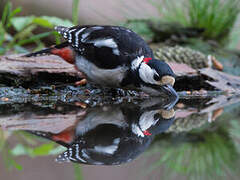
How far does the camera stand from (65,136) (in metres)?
1.84

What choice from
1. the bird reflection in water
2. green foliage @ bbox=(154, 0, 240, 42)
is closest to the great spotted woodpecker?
the bird reflection in water

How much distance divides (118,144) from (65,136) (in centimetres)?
31

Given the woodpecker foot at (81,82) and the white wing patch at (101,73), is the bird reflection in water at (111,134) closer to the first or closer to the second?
the white wing patch at (101,73)

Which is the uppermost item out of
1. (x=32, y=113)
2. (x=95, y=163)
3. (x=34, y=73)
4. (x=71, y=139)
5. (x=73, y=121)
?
(x=95, y=163)

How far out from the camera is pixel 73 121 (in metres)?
2.23

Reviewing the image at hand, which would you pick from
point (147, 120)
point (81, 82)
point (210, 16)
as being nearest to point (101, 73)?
point (81, 82)

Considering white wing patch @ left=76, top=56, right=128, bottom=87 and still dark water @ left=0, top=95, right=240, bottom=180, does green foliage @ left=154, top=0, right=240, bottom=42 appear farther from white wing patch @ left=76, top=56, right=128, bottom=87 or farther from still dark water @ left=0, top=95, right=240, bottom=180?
still dark water @ left=0, top=95, right=240, bottom=180

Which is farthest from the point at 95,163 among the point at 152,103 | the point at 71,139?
the point at 152,103

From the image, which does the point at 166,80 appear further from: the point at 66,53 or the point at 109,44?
the point at 66,53

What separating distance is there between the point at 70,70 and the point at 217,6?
10.2 feet

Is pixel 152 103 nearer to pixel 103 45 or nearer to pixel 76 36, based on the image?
pixel 103 45

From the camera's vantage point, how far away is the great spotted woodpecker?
3.29 metres

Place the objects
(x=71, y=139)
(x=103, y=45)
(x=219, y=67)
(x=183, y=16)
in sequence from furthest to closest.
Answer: (x=183, y=16) → (x=219, y=67) → (x=103, y=45) → (x=71, y=139)

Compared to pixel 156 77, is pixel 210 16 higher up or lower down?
higher up
